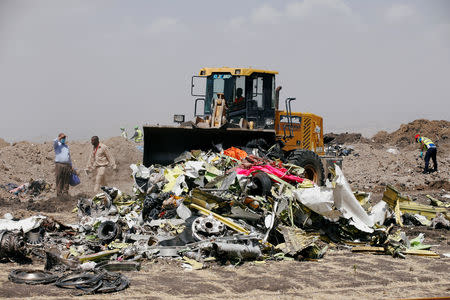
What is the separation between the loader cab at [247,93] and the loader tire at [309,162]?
104 centimetres

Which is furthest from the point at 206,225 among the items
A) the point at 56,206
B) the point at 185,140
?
the point at 56,206

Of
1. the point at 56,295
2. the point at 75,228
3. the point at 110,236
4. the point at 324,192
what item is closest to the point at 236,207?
the point at 324,192

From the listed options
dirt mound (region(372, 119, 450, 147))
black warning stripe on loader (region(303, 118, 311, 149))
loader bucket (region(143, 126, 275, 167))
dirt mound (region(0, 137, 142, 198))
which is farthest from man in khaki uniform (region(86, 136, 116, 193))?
dirt mound (region(372, 119, 450, 147))

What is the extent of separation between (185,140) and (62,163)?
10.7 feet

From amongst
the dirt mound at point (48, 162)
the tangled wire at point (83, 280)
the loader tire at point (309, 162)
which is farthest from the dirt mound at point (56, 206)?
the tangled wire at point (83, 280)

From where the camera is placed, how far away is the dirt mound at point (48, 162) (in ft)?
54.0

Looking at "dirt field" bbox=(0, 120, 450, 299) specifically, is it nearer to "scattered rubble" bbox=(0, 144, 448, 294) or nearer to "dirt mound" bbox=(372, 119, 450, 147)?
"scattered rubble" bbox=(0, 144, 448, 294)

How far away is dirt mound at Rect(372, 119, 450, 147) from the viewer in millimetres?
31945

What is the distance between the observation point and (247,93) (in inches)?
466

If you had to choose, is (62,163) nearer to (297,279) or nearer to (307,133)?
(307,133)

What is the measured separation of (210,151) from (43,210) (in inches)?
154

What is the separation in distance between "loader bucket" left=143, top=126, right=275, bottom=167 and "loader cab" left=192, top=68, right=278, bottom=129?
620 millimetres

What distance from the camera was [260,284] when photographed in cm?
572

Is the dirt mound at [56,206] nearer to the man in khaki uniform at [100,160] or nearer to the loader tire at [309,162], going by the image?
the man in khaki uniform at [100,160]
